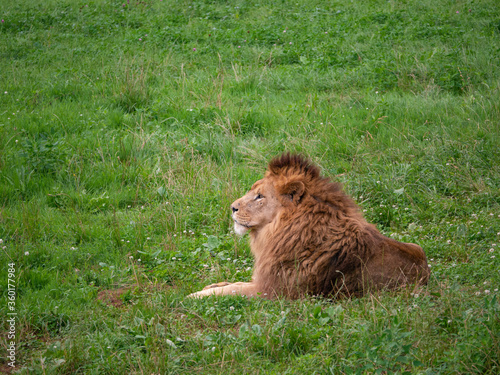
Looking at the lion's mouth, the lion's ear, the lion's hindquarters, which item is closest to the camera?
the lion's hindquarters

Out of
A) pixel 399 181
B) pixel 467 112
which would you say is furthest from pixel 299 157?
pixel 467 112

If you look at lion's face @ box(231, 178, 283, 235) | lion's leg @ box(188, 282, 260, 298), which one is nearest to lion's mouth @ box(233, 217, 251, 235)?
lion's face @ box(231, 178, 283, 235)

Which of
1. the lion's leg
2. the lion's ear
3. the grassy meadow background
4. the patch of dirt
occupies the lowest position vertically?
the patch of dirt

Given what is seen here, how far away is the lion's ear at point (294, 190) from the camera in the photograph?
13.9ft

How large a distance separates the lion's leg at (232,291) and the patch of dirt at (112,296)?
63 centimetres

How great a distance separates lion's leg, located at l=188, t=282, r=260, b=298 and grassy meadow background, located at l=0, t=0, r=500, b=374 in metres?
0.15

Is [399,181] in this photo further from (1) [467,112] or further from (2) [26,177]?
(2) [26,177]

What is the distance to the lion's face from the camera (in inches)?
174

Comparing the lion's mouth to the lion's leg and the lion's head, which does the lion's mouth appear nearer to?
the lion's head

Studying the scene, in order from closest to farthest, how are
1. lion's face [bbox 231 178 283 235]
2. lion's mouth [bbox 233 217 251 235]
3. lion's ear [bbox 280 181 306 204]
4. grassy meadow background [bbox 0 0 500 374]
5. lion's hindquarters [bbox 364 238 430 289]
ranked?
1. grassy meadow background [bbox 0 0 500 374]
2. lion's hindquarters [bbox 364 238 430 289]
3. lion's ear [bbox 280 181 306 204]
4. lion's face [bbox 231 178 283 235]
5. lion's mouth [bbox 233 217 251 235]

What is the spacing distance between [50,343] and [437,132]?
567 centimetres

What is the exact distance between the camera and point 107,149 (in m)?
6.92

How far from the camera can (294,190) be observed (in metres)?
4.27

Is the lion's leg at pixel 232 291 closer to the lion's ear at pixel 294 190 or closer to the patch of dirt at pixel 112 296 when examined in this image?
the patch of dirt at pixel 112 296
